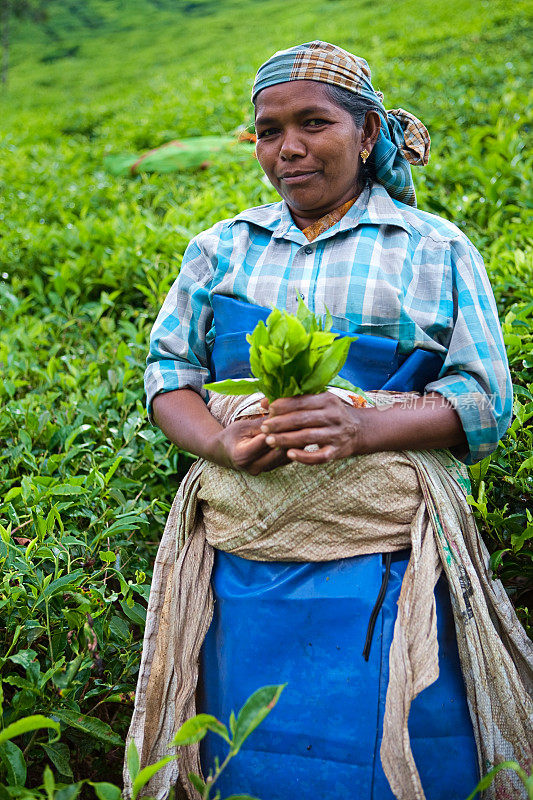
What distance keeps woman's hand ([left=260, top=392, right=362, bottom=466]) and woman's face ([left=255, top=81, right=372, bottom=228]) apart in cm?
60

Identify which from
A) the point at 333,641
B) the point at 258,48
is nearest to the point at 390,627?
the point at 333,641

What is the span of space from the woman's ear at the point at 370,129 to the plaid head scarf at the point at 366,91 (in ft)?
0.04

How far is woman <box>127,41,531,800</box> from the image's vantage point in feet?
4.74

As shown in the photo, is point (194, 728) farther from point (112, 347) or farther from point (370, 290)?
point (112, 347)

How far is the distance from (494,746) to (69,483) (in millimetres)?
1311

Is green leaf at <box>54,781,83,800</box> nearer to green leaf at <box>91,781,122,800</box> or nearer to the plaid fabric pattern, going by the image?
green leaf at <box>91,781,122,800</box>

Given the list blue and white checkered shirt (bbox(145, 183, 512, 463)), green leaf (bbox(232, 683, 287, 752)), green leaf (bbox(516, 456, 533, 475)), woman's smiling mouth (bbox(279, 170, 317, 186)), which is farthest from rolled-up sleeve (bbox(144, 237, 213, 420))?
green leaf (bbox(516, 456, 533, 475))

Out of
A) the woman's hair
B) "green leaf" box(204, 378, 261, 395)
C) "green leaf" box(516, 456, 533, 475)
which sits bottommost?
"green leaf" box(516, 456, 533, 475)

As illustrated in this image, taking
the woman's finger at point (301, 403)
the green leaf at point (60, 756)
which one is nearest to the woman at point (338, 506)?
the woman's finger at point (301, 403)

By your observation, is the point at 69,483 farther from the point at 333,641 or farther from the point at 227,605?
the point at 333,641

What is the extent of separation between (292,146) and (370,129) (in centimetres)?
24

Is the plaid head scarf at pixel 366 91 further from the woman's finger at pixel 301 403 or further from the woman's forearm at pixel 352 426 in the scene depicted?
the woman's finger at pixel 301 403

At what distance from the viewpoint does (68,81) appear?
14.3m

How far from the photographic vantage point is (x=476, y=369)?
1570 millimetres
